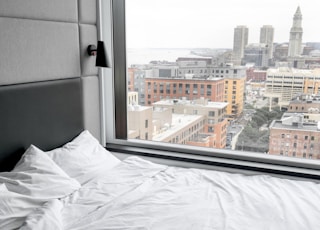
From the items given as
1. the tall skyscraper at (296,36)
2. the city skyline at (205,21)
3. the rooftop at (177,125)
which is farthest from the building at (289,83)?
the rooftop at (177,125)

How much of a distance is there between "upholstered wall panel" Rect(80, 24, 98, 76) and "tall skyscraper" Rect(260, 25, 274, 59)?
1341 mm

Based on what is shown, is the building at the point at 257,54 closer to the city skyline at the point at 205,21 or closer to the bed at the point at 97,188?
the city skyline at the point at 205,21

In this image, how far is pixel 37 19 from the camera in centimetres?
202

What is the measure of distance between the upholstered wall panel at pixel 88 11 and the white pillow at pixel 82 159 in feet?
3.06

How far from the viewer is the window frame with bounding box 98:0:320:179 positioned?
2.37 m

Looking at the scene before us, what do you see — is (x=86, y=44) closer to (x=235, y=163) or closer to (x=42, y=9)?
(x=42, y=9)

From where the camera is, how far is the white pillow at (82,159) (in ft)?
6.61

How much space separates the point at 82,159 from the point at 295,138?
5.21ft

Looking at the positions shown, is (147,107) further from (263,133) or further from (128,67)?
(263,133)

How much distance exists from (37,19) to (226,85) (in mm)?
1471

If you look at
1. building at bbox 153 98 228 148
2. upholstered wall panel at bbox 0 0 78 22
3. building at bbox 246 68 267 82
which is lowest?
building at bbox 153 98 228 148

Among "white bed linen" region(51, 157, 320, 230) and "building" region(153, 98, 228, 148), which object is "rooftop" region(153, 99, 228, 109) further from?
"white bed linen" region(51, 157, 320, 230)

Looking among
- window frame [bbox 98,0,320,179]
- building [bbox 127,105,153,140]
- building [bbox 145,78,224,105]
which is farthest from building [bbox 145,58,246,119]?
window frame [bbox 98,0,320,179]

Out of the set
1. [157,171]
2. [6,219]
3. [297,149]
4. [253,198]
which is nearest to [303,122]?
[297,149]
